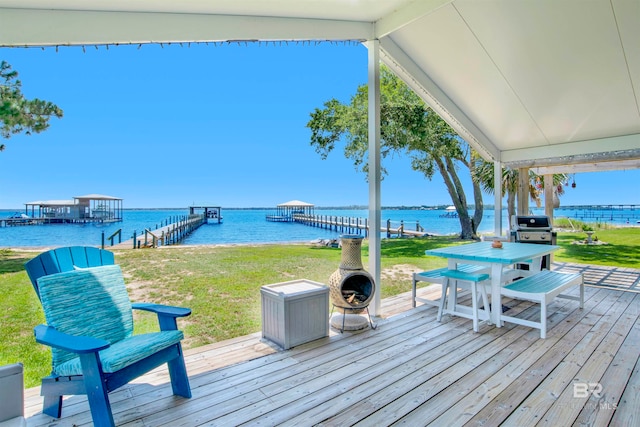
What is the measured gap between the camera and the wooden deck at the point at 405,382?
1.84 metres

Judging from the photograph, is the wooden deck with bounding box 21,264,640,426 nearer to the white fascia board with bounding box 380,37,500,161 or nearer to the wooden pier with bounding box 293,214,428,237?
the white fascia board with bounding box 380,37,500,161

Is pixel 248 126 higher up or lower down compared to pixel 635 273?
higher up

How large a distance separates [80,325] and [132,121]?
5.82 meters

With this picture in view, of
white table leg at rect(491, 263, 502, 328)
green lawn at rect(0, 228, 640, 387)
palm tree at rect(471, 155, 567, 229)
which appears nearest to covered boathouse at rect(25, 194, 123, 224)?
green lawn at rect(0, 228, 640, 387)

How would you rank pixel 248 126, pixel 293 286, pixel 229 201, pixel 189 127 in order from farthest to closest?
1. pixel 248 126
2. pixel 229 201
3. pixel 189 127
4. pixel 293 286

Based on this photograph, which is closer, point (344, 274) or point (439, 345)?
point (439, 345)

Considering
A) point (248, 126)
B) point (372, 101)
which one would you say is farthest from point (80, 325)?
point (248, 126)

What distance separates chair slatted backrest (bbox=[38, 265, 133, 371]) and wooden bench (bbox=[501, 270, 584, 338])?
3.40m

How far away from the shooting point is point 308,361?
254 centimetres

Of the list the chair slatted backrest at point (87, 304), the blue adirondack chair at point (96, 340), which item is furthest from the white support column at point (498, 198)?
the chair slatted backrest at point (87, 304)

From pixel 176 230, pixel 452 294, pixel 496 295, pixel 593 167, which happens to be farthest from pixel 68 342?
pixel 176 230

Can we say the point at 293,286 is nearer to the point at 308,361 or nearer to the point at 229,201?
the point at 308,361

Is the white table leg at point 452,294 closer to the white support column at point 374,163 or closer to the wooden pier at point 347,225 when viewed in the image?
the white support column at point 374,163

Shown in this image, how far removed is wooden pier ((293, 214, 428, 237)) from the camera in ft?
56.6
